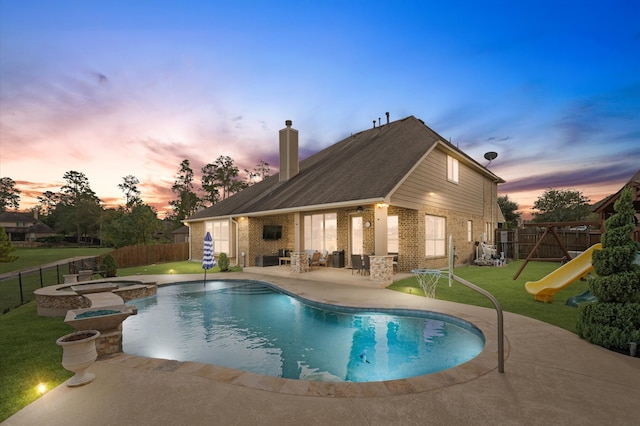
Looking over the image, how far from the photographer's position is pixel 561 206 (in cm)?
4322

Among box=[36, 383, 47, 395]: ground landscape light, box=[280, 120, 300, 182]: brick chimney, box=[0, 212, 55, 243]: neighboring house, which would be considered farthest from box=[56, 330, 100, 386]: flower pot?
box=[0, 212, 55, 243]: neighboring house

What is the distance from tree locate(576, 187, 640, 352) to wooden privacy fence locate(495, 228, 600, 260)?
14338 millimetres

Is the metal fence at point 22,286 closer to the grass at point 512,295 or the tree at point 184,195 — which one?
the grass at point 512,295

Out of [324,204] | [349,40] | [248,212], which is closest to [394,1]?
[349,40]

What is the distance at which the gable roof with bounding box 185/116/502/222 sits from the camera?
1186 cm

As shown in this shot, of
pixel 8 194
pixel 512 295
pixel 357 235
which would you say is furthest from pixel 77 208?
pixel 512 295

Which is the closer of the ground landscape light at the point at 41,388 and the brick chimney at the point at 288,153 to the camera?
the ground landscape light at the point at 41,388

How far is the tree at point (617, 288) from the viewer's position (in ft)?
14.8

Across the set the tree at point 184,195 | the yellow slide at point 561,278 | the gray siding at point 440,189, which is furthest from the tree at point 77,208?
the yellow slide at point 561,278

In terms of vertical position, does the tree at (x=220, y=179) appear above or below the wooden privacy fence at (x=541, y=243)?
above

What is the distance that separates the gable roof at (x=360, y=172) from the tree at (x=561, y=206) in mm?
32328

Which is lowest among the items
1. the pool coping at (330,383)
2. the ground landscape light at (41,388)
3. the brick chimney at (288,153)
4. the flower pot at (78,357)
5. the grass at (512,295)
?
the grass at (512,295)

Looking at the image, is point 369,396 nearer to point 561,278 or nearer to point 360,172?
point 561,278

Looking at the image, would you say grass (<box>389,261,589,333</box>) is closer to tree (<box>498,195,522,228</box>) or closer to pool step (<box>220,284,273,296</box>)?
pool step (<box>220,284,273,296</box>)
